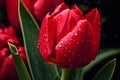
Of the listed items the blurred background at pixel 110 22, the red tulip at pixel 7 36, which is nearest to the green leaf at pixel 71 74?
the red tulip at pixel 7 36

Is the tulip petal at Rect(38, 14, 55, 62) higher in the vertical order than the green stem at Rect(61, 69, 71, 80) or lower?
higher

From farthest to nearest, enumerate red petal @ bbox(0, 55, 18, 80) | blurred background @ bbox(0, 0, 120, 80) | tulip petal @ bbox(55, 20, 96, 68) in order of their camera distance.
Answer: blurred background @ bbox(0, 0, 120, 80), red petal @ bbox(0, 55, 18, 80), tulip petal @ bbox(55, 20, 96, 68)

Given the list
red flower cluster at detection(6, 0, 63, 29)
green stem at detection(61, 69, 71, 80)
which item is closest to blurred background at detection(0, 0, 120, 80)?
red flower cluster at detection(6, 0, 63, 29)

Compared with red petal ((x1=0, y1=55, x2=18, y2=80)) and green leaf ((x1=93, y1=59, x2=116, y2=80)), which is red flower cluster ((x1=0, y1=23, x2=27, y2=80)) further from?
green leaf ((x1=93, y1=59, x2=116, y2=80))

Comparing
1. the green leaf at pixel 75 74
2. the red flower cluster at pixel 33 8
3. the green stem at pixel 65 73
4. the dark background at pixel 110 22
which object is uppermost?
the red flower cluster at pixel 33 8

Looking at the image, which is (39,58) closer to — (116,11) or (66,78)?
(66,78)

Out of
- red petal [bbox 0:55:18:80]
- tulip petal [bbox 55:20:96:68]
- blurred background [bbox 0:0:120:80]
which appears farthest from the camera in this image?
blurred background [bbox 0:0:120:80]

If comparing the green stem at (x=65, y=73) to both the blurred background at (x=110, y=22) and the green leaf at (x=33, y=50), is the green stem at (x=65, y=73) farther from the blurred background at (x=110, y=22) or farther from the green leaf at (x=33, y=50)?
the blurred background at (x=110, y=22)
